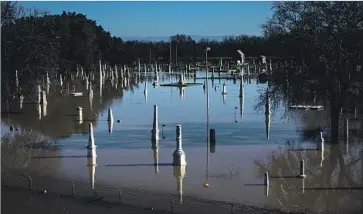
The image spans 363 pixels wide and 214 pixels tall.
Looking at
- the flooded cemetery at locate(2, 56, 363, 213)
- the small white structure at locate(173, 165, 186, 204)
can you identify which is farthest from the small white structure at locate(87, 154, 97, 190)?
the small white structure at locate(173, 165, 186, 204)

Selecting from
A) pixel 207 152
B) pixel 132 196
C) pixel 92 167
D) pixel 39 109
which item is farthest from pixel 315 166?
pixel 39 109

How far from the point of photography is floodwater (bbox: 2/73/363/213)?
49.8 ft

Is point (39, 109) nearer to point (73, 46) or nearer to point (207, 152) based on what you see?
point (207, 152)

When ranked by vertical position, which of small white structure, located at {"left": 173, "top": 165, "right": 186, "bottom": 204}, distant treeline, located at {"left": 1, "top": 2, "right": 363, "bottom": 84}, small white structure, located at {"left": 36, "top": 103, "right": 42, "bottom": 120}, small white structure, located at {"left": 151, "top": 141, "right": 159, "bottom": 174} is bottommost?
small white structure, located at {"left": 173, "top": 165, "right": 186, "bottom": 204}

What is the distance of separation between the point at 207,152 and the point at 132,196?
25.4 ft

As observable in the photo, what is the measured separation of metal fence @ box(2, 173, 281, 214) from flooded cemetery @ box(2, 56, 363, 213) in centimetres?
25

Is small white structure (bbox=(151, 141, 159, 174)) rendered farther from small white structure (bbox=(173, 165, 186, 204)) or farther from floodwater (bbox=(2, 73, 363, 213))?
small white structure (bbox=(173, 165, 186, 204))

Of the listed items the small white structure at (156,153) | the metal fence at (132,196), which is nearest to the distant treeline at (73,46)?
the small white structure at (156,153)

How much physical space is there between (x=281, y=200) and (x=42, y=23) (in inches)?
940

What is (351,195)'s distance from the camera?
48.5ft

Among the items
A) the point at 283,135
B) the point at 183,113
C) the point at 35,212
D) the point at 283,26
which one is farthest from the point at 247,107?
the point at 35,212

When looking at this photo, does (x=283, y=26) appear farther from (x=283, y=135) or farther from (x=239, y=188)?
(x=239, y=188)

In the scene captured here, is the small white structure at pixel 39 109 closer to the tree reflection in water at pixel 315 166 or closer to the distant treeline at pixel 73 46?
the distant treeline at pixel 73 46

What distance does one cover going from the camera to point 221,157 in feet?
66.8
